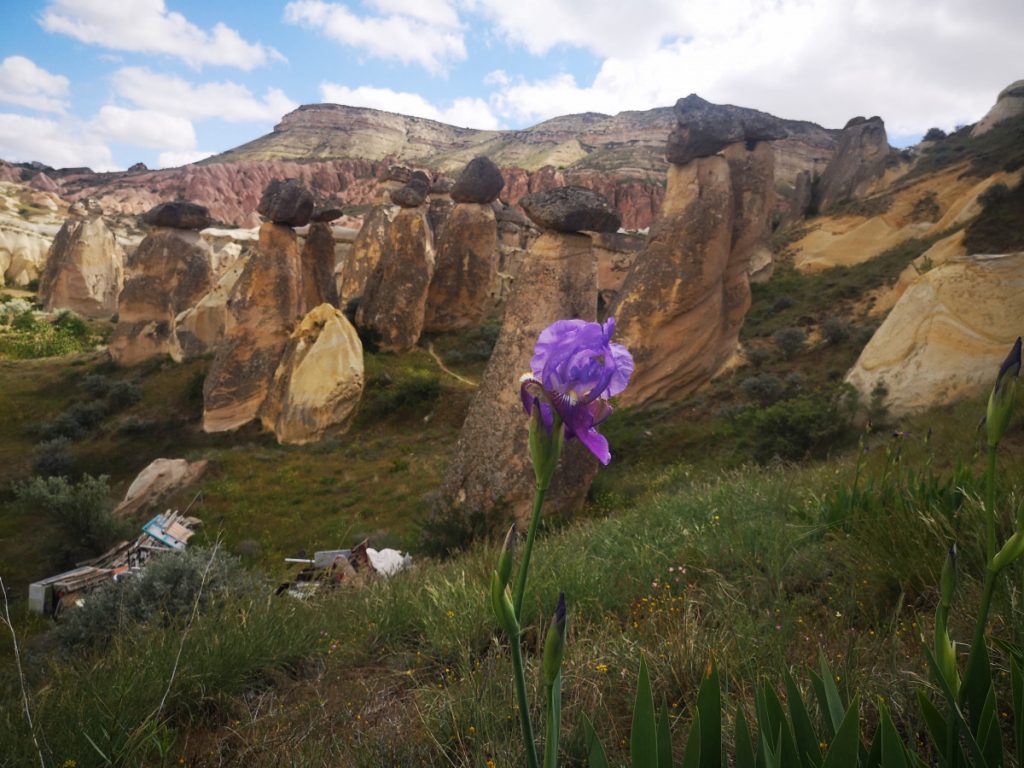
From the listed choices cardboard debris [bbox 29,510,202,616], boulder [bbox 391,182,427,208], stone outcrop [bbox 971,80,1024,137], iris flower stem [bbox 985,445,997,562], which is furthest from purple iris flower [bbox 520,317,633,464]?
stone outcrop [bbox 971,80,1024,137]

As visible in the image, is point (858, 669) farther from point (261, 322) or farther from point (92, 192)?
point (92, 192)

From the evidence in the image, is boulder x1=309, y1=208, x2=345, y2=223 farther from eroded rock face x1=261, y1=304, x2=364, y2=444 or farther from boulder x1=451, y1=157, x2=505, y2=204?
eroded rock face x1=261, y1=304, x2=364, y2=444

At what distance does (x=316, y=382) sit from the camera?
41.4 ft

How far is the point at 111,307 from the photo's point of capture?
27000mm

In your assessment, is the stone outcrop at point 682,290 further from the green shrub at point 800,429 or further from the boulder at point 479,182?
the boulder at point 479,182

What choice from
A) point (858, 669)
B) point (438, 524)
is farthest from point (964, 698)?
point (438, 524)

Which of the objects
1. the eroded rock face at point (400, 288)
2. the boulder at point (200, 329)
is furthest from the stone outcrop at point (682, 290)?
the boulder at point (200, 329)

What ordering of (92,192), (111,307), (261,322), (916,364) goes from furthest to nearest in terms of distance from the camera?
(92,192)
(111,307)
(261,322)
(916,364)

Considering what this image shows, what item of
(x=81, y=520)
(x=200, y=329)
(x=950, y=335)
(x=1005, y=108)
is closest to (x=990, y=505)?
(x=950, y=335)

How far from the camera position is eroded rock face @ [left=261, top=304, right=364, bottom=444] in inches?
490

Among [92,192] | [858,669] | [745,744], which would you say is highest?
[92,192]

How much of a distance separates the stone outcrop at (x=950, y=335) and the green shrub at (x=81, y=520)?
9864 millimetres

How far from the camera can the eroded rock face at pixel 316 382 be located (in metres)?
12.4

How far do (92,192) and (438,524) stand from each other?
70.0 metres
